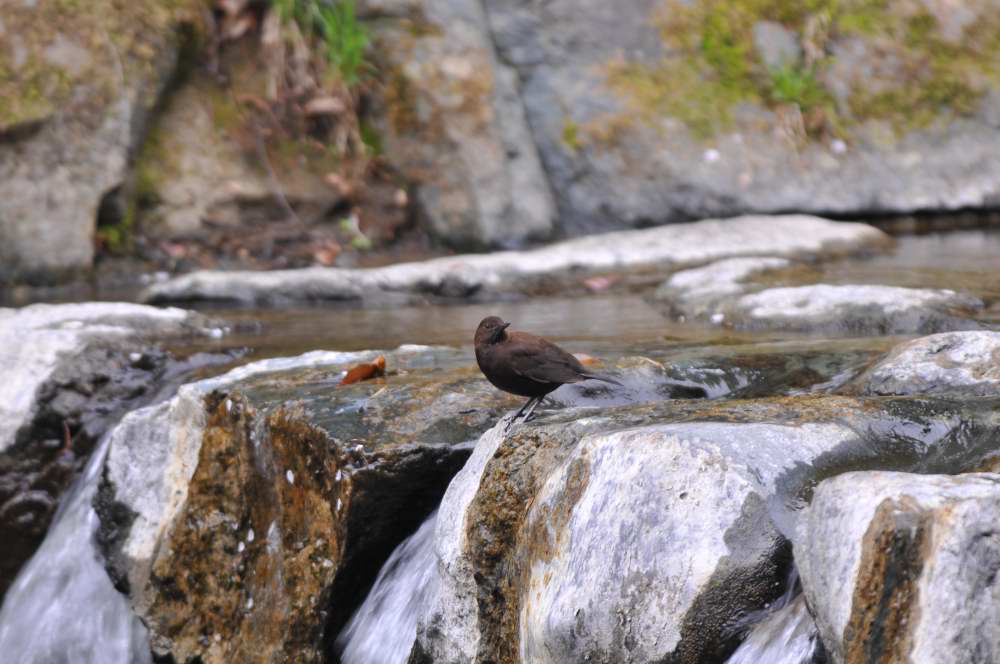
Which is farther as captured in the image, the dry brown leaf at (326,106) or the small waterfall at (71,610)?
the dry brown leaf at (326,106)

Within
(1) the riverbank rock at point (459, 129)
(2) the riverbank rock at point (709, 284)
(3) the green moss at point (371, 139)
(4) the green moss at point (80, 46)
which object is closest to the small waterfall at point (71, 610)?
(2) the riverbank rock at point (709, 284)

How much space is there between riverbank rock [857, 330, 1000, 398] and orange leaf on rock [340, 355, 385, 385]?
62.1 inches

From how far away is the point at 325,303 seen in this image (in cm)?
700

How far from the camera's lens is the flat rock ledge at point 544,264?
699cm

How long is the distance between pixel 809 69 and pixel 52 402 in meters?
6.86

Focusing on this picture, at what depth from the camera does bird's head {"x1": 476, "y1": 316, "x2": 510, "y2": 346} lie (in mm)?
3273

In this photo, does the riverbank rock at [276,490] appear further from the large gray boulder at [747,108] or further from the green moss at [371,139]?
the large gray boulder at [747,108]

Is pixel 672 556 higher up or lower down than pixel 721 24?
lower down

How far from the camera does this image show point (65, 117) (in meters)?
7.85

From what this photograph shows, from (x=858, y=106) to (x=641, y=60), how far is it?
1794 mm

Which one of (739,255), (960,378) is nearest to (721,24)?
(739,255)

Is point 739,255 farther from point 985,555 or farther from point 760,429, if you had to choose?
point 985,555

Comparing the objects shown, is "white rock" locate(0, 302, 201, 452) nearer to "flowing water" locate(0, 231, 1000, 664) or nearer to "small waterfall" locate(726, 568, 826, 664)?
"flowing water" locate(0, 231, 1000, 664)

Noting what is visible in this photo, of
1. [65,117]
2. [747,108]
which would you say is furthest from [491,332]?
[747,108]
